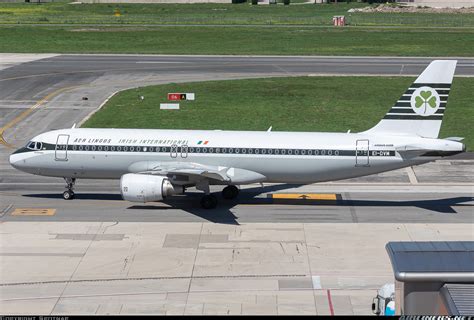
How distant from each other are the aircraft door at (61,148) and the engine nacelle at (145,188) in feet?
15.7

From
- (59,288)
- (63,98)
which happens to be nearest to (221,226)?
(59,288)

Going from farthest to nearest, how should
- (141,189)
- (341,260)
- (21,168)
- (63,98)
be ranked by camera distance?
(63,98) < (21,168) < (141,189) < (341,260)

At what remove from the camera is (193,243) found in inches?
1700

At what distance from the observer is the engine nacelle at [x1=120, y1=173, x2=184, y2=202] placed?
155ft

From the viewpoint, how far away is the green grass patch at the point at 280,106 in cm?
7106

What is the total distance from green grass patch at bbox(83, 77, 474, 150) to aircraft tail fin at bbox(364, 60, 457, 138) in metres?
16.0

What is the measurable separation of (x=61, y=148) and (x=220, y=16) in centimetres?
12377

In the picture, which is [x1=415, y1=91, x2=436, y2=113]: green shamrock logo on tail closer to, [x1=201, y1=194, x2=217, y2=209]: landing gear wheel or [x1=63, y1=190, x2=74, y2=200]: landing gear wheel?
[x1=201, y1=194, x2=217, y2=209]: landing gear wheel

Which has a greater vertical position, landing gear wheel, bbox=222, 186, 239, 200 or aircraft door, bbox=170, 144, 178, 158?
aircraft door, bbox=170, 144, 178, 158

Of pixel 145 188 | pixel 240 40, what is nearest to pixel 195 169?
pixel 145 188

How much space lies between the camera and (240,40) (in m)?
126

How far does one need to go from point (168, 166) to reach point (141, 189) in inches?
108

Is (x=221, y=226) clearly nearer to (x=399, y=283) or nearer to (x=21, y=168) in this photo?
(x=21, y=168)

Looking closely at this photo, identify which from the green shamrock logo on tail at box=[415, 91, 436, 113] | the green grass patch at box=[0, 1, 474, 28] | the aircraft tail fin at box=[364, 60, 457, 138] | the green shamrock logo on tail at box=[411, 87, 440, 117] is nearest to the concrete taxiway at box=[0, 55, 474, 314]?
the aircraft tail fin at box=[364, 60, 457, 138]
